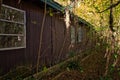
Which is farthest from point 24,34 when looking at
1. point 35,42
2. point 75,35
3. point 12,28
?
point 75,35

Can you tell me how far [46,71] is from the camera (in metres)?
10.2

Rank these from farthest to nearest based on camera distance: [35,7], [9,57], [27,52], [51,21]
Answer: [51,21] → [35,7] → [27,52] → [9,57]

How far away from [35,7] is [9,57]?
3.41 metres

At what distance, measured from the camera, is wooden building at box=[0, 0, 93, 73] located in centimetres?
884

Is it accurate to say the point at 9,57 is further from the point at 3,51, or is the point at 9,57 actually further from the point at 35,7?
the point at 35,7

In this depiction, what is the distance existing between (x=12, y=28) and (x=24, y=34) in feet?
2.93

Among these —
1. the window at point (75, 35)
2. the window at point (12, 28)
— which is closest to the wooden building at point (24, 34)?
the window at point (12, 28)

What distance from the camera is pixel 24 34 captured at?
402 inches

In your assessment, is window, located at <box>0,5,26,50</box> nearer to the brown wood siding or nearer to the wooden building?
the wooden building

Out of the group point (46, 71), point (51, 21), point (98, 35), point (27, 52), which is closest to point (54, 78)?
point (46, 71)

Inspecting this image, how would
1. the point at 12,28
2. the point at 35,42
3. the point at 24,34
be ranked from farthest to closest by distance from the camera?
the point at 35,42, the point at 24,34, the point at 12,28

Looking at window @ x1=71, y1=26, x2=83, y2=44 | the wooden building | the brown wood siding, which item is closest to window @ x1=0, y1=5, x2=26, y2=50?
the wooden building

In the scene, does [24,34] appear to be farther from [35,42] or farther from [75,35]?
[75,35]

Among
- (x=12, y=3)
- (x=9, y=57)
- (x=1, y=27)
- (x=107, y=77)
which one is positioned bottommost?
(x=107, y=77)
